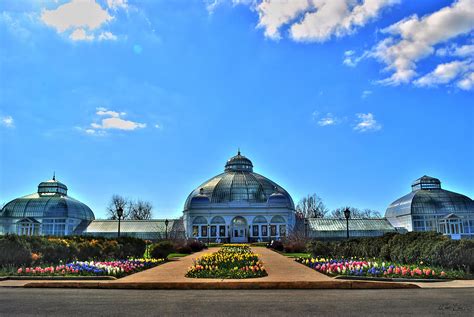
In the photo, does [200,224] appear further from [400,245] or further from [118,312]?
[118,312]

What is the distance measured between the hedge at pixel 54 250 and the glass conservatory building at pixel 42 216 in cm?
5219

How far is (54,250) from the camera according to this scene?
21266 millimetres

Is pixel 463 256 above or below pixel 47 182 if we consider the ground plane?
below

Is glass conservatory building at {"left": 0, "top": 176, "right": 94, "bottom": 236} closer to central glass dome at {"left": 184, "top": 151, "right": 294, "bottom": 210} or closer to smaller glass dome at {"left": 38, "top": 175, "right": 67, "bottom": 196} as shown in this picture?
smaller glass dome at {"left": 38, "top": 175, "right": 67, "bottom": 196}

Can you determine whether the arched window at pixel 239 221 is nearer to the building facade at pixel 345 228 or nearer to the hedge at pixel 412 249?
the building facade at pixel 345 228

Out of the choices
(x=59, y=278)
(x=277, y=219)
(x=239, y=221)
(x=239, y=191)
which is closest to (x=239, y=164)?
(x=239, y=191)

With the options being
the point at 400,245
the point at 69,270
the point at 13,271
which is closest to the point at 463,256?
the point at 400,245

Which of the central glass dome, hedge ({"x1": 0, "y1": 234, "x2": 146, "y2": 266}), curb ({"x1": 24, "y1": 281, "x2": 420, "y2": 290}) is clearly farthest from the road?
the central glass dome

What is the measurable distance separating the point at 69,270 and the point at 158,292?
574cm

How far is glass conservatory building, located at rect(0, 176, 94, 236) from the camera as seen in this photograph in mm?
73625

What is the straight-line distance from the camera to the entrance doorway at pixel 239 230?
76.8 m

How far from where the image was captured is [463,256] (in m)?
16.5

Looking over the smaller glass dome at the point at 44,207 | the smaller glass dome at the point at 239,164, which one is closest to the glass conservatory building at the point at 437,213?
the smaller glass dome at the point at 239,164

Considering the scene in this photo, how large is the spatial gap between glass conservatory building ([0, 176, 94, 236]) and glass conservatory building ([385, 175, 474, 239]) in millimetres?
59216
